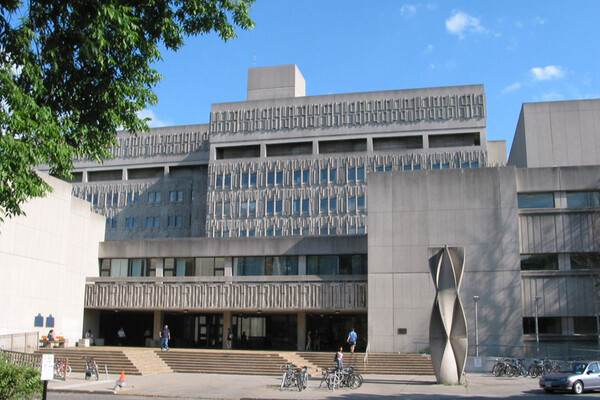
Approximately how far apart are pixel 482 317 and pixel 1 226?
90.7 feet

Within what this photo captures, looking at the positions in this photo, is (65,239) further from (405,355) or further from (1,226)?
(405,355)

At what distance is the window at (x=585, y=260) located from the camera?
35812 millimetres

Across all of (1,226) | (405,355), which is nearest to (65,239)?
(1,226)

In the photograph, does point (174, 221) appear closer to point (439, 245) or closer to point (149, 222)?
point (149, 222)

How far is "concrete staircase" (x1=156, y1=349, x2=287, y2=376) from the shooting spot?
110 ft

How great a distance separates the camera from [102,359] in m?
34.4

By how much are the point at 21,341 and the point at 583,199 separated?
3369cm

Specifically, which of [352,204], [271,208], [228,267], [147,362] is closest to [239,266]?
[228,267]

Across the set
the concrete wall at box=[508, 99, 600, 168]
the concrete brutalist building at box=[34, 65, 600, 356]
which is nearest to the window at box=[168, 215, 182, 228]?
the concrete brutalist building at box=[34, 65, 600, 356]

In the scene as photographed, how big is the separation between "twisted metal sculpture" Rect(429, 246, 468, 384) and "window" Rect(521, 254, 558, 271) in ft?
38.8

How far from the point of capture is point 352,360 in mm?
34844

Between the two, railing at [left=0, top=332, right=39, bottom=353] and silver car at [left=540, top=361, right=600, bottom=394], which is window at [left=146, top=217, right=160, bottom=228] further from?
silver car at [left=540, top=361, right=600, bottom=394]

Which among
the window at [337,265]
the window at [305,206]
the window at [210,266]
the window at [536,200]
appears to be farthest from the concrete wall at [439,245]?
the window at [305,206]

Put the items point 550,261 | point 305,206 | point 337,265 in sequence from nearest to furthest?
point 550,261 < point 337,265 < point 305,206
